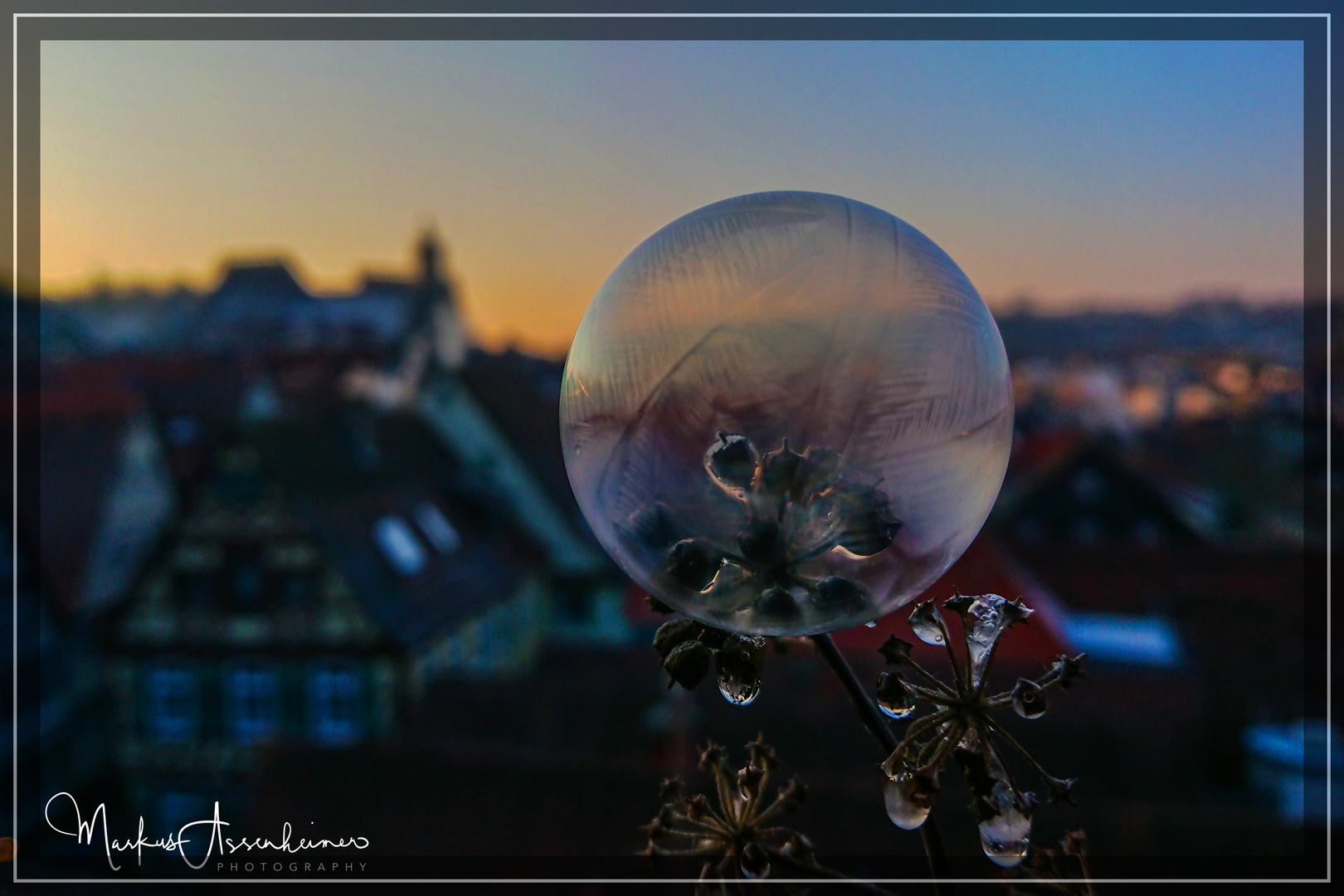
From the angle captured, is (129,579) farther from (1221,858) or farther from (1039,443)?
(1039,443)

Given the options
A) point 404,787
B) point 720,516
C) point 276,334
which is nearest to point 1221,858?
point 404,787

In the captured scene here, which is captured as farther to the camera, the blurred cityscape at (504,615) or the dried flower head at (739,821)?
the blurred cityscape at (504,615)

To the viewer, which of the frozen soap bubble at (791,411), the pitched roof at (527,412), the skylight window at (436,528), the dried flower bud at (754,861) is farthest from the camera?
the pitched roof at (527,412)

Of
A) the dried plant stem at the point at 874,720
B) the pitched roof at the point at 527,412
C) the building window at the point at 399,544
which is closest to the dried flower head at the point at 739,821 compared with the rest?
the dried plant stem at the point at 874,720

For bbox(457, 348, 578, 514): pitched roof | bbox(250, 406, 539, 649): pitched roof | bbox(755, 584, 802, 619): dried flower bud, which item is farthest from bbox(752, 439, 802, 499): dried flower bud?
bbox(457, 348, 578, 514): pitched roof

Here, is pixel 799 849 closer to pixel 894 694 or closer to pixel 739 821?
pixel 739 821

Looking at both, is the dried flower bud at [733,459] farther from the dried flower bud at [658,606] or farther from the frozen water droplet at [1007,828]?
the frozen water droplet at [1007,828]
